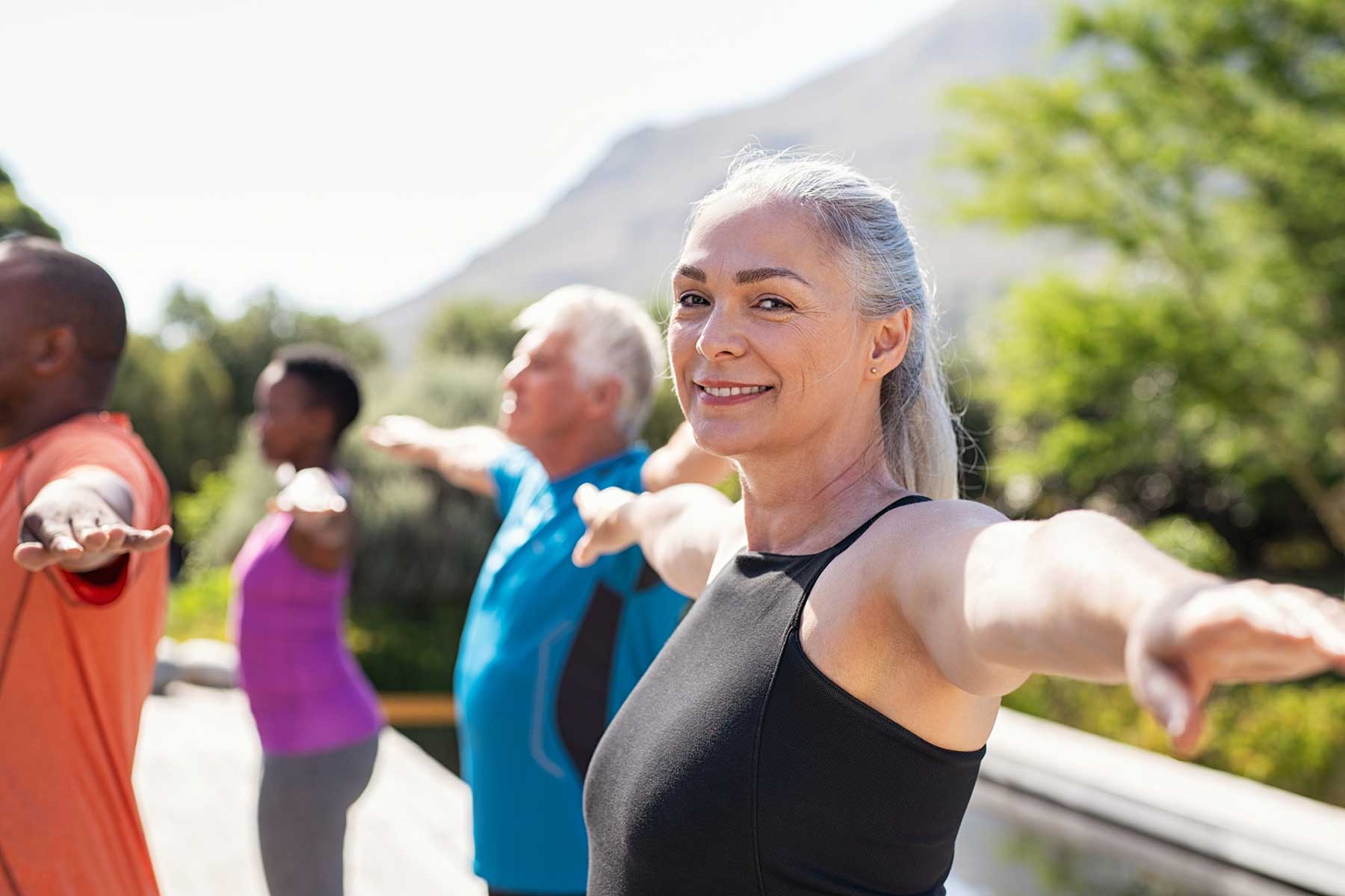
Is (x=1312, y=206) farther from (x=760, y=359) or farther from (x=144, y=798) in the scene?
(x=760, y=359)

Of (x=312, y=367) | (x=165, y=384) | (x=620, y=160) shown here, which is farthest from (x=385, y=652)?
(x=620, y=160)

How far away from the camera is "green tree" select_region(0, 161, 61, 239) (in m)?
7.75

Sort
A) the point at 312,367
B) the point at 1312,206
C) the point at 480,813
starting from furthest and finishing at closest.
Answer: the point at 1312,206 < the point at 312,367 < the point at 480,813

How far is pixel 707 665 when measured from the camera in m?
1.42

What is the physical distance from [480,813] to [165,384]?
25.4 meters

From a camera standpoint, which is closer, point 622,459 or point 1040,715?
point 622,459

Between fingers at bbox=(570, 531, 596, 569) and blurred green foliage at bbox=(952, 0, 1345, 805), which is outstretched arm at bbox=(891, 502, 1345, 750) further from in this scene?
blurred green foliage at bbox=(952, 0, 1345, 805)

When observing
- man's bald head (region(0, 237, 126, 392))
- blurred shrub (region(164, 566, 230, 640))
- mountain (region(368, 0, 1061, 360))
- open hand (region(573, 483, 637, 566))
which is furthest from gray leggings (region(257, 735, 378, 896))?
mountain (region(368, 0, 1061, 360))

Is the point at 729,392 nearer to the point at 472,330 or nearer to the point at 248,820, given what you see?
the point at 248,820

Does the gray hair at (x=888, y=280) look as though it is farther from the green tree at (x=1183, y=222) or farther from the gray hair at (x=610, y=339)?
the green tree at (x=1183, y=222)

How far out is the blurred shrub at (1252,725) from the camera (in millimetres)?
7227

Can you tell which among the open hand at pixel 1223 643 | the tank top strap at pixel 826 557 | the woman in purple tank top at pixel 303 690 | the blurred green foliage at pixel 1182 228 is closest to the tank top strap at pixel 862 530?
the tank top strap at pixel 826 557

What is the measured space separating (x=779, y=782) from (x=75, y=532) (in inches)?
33.9

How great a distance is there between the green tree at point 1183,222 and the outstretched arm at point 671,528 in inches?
413
